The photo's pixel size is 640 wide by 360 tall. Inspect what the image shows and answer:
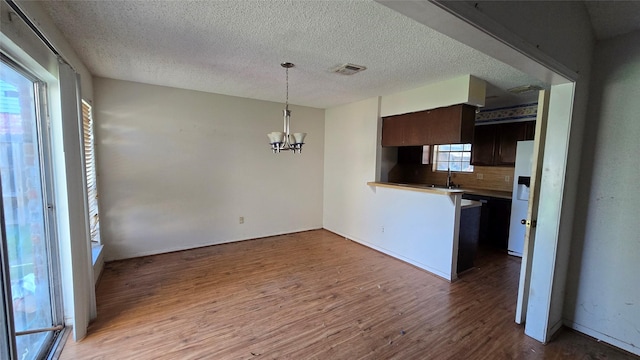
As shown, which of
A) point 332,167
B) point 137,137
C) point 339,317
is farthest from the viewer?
point 332,167

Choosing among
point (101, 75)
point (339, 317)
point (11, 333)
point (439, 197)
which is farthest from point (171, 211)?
point (439, 197)

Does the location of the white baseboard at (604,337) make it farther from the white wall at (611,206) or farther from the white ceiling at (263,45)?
the white ceiling at (263,45)

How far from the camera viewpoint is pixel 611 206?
2.11 metres

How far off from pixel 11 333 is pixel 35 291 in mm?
773

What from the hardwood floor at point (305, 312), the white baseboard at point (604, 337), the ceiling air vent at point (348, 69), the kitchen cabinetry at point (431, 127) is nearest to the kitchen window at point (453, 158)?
the kitchen cabinetry at point (431, 127)

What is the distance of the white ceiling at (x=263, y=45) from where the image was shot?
1759 millimetres

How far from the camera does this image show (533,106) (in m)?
4.19

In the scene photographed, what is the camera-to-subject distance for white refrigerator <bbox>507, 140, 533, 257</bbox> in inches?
153

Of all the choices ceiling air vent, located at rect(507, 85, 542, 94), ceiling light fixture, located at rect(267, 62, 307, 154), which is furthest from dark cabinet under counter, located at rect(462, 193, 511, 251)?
ceiling light fixture, located at rect(267, 62, 307, 154)

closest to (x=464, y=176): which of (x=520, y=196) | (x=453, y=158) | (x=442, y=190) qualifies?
(x=453, y=158)

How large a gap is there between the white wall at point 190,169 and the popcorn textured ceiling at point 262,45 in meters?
0.44

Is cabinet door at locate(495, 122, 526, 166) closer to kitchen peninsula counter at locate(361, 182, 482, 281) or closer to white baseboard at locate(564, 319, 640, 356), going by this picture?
kitchen peninsula counter at locate(361, 182, 482, 281)

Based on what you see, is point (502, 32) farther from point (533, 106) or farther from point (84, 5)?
point (533, 106)

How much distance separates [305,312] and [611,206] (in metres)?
2.70
